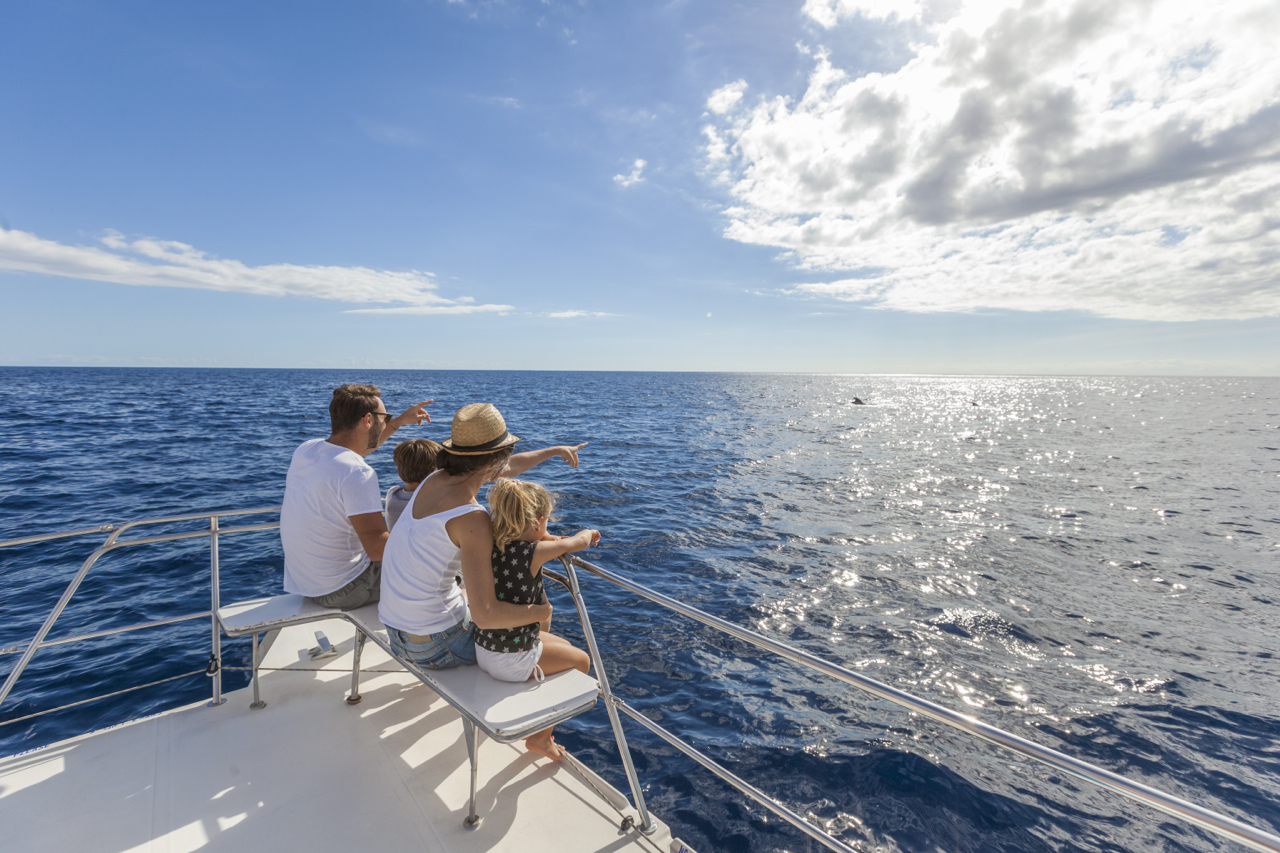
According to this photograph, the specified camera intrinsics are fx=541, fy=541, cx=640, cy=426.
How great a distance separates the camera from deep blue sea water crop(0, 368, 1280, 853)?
14.2 ft

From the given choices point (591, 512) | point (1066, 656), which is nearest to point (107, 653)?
point (591, 512)

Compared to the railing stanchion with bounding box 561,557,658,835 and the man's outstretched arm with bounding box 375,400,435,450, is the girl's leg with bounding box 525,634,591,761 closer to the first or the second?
the railing stanchion with bounding box 561,557,658,835

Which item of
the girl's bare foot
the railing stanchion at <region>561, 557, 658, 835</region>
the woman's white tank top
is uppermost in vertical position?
the woman's white tank top

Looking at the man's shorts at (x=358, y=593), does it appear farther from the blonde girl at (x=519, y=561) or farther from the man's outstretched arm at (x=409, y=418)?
the blonde girl at (x=519, y=561)

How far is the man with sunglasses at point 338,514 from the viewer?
3.32 metres

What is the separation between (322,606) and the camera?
3.46 m

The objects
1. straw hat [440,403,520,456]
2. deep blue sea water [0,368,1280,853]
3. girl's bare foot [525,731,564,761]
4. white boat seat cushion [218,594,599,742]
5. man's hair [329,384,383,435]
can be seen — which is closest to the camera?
white boat seat cushion [218,594,599,742]

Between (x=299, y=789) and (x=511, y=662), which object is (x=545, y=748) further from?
(x=299, y=789)

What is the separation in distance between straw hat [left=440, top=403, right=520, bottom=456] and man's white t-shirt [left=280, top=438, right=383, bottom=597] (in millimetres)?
974

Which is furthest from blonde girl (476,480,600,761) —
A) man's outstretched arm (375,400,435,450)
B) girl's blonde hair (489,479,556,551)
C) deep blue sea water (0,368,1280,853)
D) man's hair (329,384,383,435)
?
deep blue sea water (0,368,1280,853)

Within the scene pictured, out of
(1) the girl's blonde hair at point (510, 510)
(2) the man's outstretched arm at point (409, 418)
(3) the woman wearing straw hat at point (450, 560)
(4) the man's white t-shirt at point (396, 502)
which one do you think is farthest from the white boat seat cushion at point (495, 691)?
(2) the man's outstretched arm at point (409, 418)

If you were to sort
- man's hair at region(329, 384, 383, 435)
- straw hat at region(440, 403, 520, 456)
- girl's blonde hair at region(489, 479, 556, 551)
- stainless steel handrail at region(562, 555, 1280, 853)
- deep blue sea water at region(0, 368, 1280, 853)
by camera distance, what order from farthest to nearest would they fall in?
deep blue sea water at region(0, 368, 1280, 853) < man's hair at region(329, 384, 383, 435) < straw hat at region(440, 403, 520, 456) < girl's blonde hair at region(489, 479, 556, 551) < stainless steel handrail at region(562, 555, 1280, 853)

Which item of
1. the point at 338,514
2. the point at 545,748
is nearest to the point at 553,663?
the point at 545,748

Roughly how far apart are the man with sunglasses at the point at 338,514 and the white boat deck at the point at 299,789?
0.73 metres
